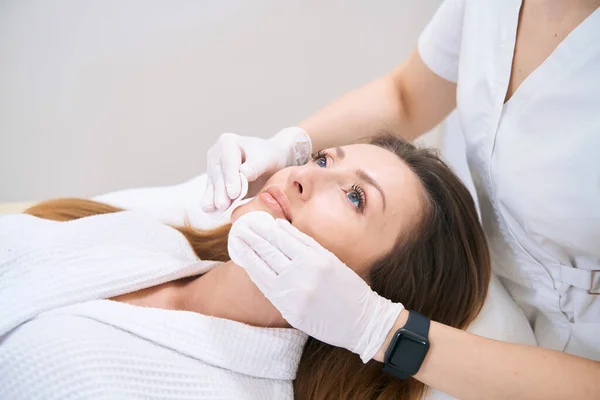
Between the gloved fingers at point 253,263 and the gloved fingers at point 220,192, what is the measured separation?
18 cm

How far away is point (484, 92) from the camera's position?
126 centimetres

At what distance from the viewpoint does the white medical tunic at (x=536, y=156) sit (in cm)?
104

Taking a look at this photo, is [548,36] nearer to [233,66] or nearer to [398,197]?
[398,197]

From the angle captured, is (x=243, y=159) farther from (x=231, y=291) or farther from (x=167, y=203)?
(x=167, y=203)

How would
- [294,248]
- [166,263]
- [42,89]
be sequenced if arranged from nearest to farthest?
[294,248]
[166,263]
[42,89]

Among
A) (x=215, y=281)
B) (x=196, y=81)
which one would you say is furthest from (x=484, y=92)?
(x=196, y=81)

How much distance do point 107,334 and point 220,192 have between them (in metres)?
0.41

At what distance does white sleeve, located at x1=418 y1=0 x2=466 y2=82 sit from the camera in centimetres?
141

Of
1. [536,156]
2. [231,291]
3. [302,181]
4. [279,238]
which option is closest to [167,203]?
[231,291]

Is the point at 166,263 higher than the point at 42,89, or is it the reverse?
the point at 42,89

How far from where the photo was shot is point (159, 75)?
2.27 metres

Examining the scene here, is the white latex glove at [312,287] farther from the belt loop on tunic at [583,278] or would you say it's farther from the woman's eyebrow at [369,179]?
the belt loop on tunic at [583,278]

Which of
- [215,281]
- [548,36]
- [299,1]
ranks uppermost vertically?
[299,1]

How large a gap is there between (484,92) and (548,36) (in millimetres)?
185
